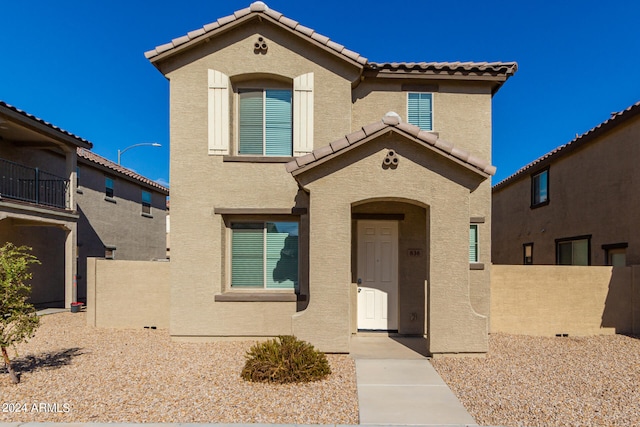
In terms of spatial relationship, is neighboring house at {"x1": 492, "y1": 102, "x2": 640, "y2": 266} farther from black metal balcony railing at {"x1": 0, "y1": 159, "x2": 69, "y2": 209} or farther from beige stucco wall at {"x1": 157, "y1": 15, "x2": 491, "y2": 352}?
black metal balcony railing at {"x1": 0, "y1": 159, "x2": 69, "y2": 209}

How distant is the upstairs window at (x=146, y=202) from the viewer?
20.0 m

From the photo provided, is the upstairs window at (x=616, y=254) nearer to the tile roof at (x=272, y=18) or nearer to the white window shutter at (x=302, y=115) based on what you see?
the tile roof at (x=272, y=18)

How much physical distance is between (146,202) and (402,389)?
18.3 meters

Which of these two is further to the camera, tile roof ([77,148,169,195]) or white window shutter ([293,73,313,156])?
tile roof ([77,148,169,195])

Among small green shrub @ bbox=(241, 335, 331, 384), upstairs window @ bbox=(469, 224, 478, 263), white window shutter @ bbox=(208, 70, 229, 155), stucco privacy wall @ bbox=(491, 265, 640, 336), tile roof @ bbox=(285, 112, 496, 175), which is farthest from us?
stucco privacy wall @ bbox=(491, 265, 640, 336)

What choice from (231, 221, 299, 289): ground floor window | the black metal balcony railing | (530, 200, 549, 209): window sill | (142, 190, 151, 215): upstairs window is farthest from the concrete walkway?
(142, 190, 151, 215): upstairs window

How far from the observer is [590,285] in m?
9.12

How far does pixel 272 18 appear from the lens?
8.34m

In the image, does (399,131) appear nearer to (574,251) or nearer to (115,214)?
(574,251)

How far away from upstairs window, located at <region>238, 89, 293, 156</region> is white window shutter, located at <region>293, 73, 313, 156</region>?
251mm

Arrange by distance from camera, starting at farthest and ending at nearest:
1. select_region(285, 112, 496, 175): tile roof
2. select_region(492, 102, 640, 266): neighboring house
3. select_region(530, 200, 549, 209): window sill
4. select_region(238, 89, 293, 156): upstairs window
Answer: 1. select_region(530, 200, 549, 209): window sill
2. select_region(492, 102, 640, 266): neighboring house
3. select_region(238, 89, 293, 156): upstairs window
4. select_region(285, 112, 496, 175): tile roof

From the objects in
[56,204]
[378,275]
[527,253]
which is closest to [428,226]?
[378,275]

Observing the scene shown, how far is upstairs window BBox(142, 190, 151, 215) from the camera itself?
786 inches

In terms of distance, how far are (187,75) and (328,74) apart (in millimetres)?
3206
